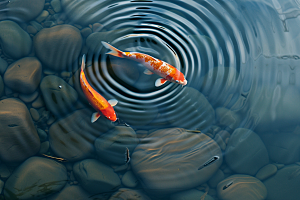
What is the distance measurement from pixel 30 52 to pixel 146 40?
197cm

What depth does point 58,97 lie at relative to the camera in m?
3.11

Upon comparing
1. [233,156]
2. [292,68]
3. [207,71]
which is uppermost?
[207,71]

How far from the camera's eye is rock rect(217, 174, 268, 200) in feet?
9.49

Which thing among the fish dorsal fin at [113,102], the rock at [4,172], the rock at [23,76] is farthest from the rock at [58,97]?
the rock at [4,172]

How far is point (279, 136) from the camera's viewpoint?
3.25 meters

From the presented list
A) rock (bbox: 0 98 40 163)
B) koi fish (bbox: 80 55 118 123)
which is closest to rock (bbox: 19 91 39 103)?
rock (bbox: 0 98 40 163)

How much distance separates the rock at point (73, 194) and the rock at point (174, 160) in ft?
2.13

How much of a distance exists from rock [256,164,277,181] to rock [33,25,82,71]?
11.2 feet

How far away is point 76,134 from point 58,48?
1459 millimetres

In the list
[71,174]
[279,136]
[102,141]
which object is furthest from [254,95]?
[71,174]

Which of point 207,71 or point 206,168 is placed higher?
point 207,71

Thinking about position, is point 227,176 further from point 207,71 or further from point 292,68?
point 292,68

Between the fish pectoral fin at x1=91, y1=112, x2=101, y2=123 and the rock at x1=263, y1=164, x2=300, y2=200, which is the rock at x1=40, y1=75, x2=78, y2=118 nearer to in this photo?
the fish pectoral fin at x1=91, y1=112, x2=101, y2=123

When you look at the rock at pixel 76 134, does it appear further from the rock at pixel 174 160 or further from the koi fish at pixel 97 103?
the rock at pixel 174 160
